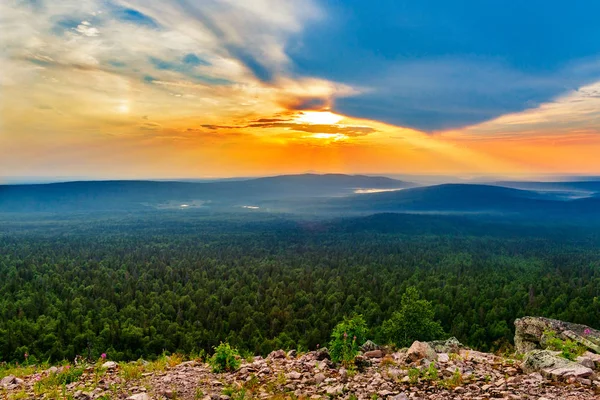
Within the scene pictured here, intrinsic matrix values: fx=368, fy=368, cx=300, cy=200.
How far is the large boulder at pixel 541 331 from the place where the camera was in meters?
23.3

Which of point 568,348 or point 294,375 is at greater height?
point 568,348

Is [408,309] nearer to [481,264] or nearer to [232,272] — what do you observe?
[232,272]

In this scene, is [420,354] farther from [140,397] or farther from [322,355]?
[140,397]

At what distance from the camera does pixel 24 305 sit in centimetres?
9538

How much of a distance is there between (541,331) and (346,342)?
17.7m

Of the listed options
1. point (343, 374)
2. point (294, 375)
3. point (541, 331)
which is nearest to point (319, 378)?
point (343, 374)

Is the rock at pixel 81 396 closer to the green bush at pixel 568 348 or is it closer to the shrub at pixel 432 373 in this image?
the shrub at pixel 432 373

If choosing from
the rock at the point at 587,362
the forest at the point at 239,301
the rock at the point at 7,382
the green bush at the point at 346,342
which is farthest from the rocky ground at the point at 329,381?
the forest at the point at 239,301

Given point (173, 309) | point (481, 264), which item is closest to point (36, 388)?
point (173, 309)

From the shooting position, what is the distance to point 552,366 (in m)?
16.0

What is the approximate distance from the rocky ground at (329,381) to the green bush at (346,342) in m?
0.64

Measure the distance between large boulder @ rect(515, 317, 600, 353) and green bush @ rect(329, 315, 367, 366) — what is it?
44.0 feet

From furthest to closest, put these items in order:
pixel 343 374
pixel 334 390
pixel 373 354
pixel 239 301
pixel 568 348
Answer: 1. pixel 239 301
2. pixel 373 354
3. pixel 568 348
4. pixel 343 374
5. pixel 334 390

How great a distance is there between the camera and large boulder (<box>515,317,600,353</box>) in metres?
23.3
